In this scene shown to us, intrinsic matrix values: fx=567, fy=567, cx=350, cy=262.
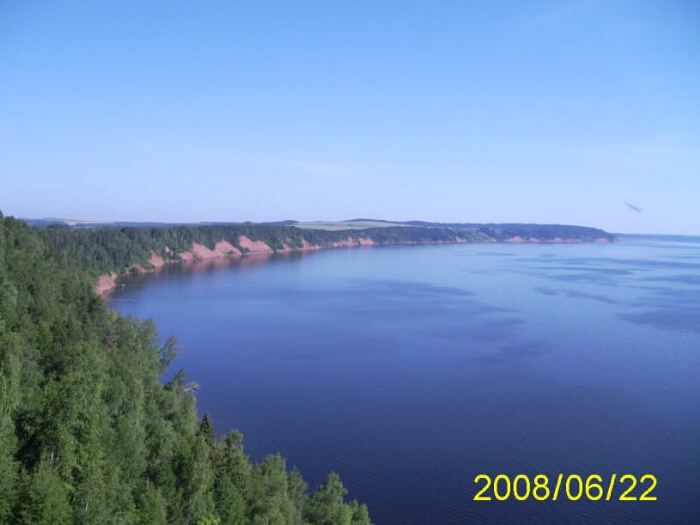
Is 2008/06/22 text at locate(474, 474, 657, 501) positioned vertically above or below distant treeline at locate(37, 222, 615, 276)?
below

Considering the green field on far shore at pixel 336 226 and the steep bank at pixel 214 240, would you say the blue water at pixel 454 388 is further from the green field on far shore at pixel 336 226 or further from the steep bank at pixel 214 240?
the green field on far shore at pixel 336 226

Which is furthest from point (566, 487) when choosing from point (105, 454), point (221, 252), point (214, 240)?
point (214, 240)

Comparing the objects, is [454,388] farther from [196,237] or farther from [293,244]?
[293,244]

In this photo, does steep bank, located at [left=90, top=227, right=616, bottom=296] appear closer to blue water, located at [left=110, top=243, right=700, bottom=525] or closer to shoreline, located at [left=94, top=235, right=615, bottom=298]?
shoreline, located at [left=94, top=235, right=615, bottom=298]

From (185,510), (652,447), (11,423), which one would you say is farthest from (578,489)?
(11,423)

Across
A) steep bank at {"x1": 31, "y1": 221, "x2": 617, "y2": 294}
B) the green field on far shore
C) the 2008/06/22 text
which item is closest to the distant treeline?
steep bank at {"x1": 31, "y1": 221, "x2": 617, "y2": 294}

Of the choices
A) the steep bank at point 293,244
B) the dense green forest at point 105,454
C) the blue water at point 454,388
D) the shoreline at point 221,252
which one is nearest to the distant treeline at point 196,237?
the steep bank at point 293,244

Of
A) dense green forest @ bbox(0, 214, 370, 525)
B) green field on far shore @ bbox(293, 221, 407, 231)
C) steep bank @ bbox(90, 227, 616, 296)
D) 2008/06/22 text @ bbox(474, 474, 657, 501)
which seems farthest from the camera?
green field on far shore @ bbox(293, 221, 407, 231)
